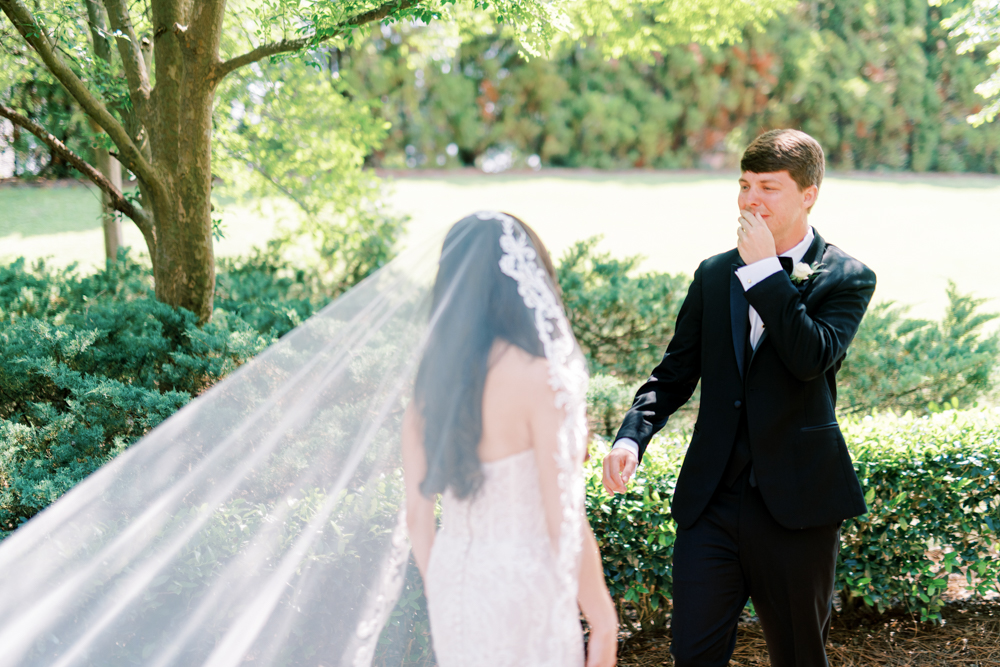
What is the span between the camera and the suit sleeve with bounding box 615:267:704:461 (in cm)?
248

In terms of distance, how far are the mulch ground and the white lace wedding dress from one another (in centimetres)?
178

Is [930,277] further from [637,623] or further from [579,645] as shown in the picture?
[579,645]

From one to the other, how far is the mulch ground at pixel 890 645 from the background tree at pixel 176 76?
126 inches

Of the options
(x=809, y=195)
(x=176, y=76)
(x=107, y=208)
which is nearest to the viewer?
(x=809, y=195)

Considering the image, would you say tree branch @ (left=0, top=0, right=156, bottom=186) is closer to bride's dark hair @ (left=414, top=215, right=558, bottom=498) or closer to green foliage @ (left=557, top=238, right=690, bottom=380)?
bride's dark hair @ (left=414, top=215, right=558, bottom=498)

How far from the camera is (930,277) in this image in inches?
399

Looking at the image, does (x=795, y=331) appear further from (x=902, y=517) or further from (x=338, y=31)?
(x=338, y=31)

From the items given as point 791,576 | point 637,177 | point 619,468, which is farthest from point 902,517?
point 637,177

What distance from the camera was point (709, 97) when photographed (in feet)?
49.9

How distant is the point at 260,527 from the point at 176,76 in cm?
318

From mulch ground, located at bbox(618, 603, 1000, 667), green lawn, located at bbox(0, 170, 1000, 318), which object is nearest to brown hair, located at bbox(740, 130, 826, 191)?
mulch ground, located at bbox(618, 603, 1000, 667)

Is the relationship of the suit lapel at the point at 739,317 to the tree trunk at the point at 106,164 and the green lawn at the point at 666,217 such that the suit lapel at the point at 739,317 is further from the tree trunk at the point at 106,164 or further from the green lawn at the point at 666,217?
the green lawn at the point at 666,217

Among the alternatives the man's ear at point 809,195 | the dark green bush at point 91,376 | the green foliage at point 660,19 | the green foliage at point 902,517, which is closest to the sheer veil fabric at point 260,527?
the man's ear at point 809,195

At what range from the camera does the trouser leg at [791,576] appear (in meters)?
2.19
